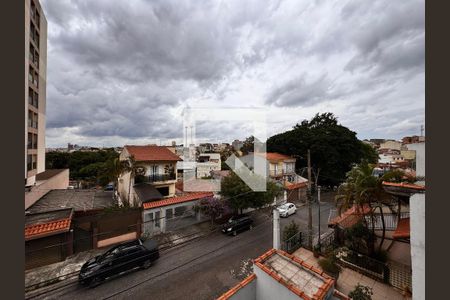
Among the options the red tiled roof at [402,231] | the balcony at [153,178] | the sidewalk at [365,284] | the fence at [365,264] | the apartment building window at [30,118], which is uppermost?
the apartment building window at [30,118]

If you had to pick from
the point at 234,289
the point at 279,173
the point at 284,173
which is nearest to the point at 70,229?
the point at 234,289

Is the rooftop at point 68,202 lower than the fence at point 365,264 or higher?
higher

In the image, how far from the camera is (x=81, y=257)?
11.2 m

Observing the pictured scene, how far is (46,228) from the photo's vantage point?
10.4 meters

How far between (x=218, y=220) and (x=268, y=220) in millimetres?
5063

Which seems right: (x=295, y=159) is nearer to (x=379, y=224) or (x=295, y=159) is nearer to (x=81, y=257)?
(x=379, y=224)

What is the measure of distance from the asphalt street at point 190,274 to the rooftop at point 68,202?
8.47 metres

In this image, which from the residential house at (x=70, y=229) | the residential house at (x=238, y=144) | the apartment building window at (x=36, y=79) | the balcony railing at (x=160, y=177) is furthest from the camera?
the residential house at (x=238, y=144)

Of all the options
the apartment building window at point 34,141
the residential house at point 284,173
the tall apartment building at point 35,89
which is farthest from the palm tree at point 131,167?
the residential house at point 284,173

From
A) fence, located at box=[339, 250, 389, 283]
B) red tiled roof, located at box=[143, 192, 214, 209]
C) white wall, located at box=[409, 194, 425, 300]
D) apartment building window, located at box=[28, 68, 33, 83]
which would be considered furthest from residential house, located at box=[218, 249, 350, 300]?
apartment building window, located at box=[28, 68, 33, 83]

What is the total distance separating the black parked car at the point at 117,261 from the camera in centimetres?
891

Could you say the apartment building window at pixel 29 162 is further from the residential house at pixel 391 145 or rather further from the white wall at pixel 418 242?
the residential house at pixel 391 145

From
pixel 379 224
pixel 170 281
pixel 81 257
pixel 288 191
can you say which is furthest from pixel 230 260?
pixel 288 191

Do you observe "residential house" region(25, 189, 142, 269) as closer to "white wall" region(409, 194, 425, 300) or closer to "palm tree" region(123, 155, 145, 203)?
"palm tree" region(123, 155, 145, 203)
